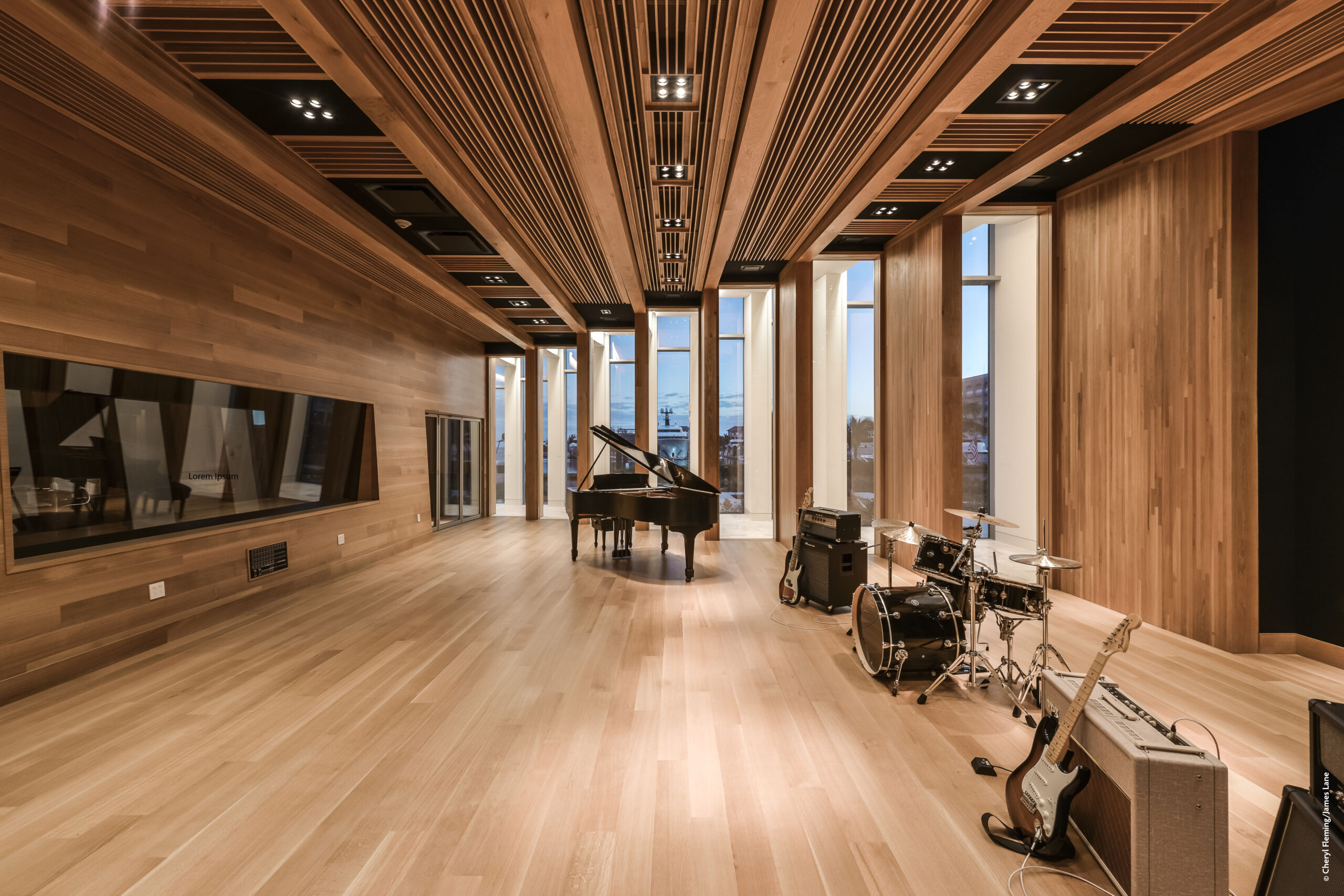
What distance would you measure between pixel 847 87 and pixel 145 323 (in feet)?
16.1

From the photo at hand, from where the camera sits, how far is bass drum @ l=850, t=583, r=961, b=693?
3316 mm

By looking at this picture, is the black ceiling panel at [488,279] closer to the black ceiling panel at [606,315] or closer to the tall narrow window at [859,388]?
the black ceiling panel at [606,315]

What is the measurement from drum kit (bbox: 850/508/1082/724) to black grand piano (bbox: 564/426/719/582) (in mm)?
2335

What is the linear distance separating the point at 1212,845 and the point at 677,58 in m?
4.03

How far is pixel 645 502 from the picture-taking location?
233 inches

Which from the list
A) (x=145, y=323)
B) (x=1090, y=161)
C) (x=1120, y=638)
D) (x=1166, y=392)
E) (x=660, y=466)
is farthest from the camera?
(x=660, y=466)

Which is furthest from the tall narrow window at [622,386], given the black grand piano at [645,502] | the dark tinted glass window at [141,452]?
the dark tinted glass window at [141,452]

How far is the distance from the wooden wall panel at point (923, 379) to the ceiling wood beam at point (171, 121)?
5.34 metres

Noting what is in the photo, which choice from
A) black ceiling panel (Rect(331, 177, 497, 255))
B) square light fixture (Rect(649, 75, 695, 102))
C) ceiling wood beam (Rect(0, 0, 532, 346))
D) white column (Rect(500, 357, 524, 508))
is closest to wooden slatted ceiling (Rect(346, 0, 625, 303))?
black ceiling panel (Rect(331, 177, 497, 255))

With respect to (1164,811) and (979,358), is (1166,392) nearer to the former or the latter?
(1164,811)

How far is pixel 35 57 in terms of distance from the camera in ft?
9.36

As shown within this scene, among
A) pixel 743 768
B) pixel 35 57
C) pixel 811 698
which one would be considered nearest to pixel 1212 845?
pixel 743 768

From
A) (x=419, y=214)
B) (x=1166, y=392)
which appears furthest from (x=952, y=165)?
(x=419, y=214)

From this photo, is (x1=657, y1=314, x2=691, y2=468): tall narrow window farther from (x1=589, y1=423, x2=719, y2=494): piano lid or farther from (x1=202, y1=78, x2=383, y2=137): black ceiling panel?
(x1=202, y1=78, x2=383, y2=137): black ceiling panel
